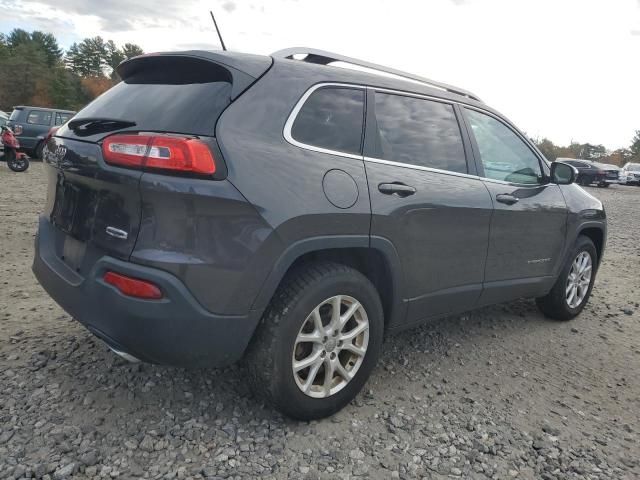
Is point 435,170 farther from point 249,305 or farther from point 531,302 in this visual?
point 531,302

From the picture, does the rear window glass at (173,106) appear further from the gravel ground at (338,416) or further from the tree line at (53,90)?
the tree line at (53,90)

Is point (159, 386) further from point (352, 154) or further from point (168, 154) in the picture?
point (352, 154)

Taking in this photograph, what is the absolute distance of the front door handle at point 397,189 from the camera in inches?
107

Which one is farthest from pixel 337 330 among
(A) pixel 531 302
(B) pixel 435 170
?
(A) pixel 531 302

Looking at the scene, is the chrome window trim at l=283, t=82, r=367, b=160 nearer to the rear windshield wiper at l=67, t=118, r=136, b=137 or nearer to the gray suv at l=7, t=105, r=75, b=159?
the rear windshield wiper at l=67, t=118, r=136, b=137

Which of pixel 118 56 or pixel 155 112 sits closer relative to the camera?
pixel 155 112

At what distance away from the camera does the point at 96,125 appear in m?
2.54

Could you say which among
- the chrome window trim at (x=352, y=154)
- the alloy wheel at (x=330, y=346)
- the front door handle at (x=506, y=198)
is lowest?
the alloy wheel at (x=330, y=346)

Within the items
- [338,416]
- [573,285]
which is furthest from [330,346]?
[573,285]

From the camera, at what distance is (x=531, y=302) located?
16.8ft

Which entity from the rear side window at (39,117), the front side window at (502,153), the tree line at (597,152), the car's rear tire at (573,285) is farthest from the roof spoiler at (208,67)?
the tree line at (597,152)

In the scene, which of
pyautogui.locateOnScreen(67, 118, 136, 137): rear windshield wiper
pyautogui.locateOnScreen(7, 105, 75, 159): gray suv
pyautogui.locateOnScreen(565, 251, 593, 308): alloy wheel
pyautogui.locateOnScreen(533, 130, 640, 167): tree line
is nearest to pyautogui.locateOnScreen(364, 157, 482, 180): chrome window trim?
pyautogui.locateOnScreen(67, 118, 136, 137): rear windshield wiper

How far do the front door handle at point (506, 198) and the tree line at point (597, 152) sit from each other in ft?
230

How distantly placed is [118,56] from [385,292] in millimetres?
101529
